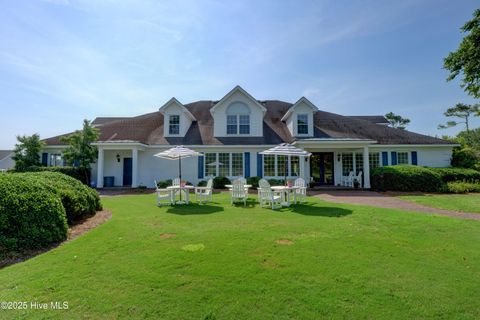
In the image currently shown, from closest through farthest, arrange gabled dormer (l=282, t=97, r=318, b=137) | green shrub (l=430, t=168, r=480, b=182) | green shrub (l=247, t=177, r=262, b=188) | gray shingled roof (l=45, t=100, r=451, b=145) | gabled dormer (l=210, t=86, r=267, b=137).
A: 1. green shrub (l=430, t=168, r=480, b=182)
2. green shrub (l=247, t=177, r=262, b=188)
3. gray shingled roof (l=45, t=100, r=451, b=145)
4. gabled dormer (l=282, t=97, r=318, b=137)
5. gabled dormer (l=210, t=86, r=267, b=137)

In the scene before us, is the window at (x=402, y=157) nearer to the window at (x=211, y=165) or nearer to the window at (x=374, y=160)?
the window at (x=374, y=160)

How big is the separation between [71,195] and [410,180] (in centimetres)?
1786

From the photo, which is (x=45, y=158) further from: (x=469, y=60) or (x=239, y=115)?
(x=469, y=60)

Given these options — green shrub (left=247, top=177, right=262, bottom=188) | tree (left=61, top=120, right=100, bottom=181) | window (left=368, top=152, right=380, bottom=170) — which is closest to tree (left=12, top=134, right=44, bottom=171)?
tree (left=61, top=120, right=100, bottom=181)

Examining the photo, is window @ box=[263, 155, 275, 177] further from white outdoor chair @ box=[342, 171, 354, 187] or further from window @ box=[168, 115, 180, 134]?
window @ box=[168, 115, 180, 134]

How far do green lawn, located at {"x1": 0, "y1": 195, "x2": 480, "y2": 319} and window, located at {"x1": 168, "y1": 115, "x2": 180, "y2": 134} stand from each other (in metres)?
14.3

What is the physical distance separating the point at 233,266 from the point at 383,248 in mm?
3298

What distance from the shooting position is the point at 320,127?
21062 millimetres

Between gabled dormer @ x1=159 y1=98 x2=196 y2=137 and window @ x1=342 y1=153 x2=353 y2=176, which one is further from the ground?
gabled dormer @ x1=159 y1=98 x2=196 y2=137

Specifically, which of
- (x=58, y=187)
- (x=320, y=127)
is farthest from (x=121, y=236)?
(x=320, y=127)

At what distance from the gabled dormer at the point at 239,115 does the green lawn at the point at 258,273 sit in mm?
13760

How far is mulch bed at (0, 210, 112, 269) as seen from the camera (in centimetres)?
478

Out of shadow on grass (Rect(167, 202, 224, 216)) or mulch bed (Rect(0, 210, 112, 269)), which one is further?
shadow on grass (Rect(167, 202, 224, 216))

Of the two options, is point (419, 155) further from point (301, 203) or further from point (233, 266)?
point (233, 266)
